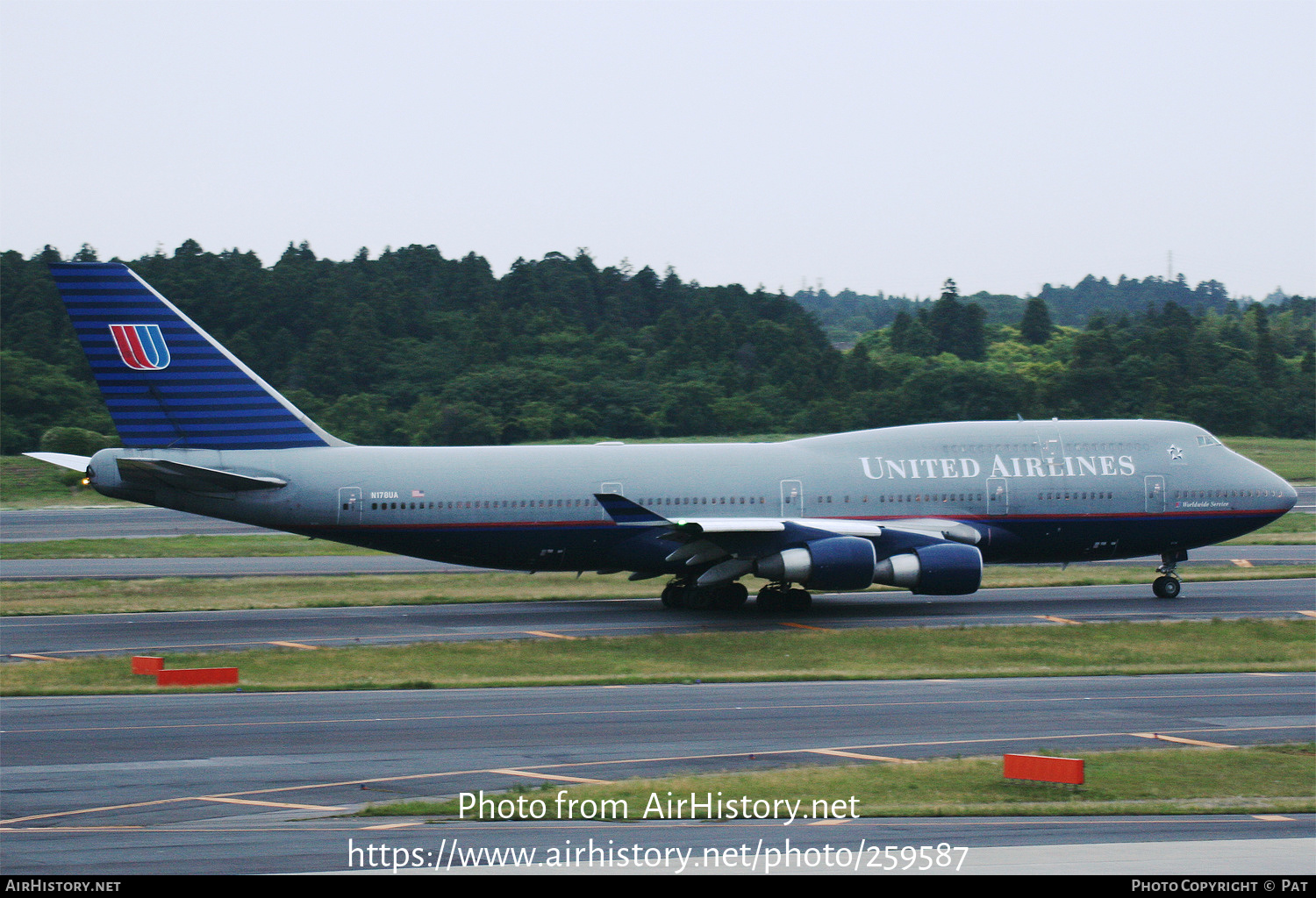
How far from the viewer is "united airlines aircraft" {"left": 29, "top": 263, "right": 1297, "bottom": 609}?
34.1 meters

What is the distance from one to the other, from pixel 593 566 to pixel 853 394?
73827 millimetres

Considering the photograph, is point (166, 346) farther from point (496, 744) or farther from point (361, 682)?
point (496, 744)

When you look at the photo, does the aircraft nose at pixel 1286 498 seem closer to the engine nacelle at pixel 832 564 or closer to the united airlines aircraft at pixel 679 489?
the united airlines aircraft at pixel 679 489

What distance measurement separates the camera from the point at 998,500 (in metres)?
36.5

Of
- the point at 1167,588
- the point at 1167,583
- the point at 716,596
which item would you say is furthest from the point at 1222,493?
the point at 716,596

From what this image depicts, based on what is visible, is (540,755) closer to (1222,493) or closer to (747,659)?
(747,659)

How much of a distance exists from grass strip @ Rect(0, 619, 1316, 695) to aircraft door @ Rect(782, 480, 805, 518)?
550 centimetres

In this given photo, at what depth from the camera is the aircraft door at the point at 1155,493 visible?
121 feet

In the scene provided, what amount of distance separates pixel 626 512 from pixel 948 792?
689 inches

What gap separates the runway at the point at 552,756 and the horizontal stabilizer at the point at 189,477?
1026cm

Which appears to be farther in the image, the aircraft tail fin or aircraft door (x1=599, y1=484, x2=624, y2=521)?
aircraft door (x1=599, y1=484, x2=624, y2=521)

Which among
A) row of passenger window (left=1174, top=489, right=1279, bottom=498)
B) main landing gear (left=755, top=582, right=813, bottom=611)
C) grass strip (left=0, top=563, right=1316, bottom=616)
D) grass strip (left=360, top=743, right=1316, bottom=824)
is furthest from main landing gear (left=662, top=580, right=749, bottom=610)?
grass strip (left=360, top=743, right=1316, bottom=824)

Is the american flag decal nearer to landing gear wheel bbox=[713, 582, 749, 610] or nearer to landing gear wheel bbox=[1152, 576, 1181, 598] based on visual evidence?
landing gear wheel bbox=[713, 582, 749, 610]
